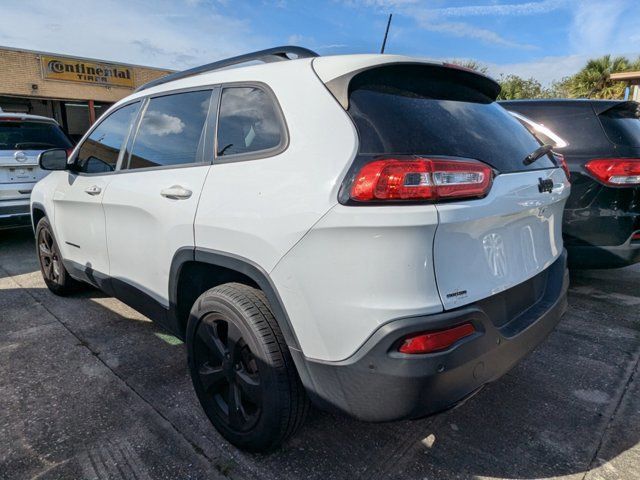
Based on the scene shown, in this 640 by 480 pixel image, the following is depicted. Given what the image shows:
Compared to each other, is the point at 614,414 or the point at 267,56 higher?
the point at 267,56

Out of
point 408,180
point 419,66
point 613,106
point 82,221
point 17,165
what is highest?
point 419,66

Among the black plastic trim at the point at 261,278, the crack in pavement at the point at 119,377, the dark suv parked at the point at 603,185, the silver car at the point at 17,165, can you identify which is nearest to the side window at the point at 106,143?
the crack in pavement at the point at 119,377

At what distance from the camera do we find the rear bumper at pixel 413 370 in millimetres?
1520

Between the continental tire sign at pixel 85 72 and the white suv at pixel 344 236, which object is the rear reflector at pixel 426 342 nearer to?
the white suv at pixel 344 236

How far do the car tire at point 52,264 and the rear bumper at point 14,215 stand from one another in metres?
1.80

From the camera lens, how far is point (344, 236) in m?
1.56

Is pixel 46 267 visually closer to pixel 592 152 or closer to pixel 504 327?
pixel 504 327

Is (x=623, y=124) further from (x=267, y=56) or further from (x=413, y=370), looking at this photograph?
(x=413, y=370)

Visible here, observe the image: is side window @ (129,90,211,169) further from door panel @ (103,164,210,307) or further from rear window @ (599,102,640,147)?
rear window @ (599,102,640,147)

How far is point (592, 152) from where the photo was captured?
3.66m

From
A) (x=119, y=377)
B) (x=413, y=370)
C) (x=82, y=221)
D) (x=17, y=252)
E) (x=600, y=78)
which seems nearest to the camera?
(x=413, y=370)

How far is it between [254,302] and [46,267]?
3.36 metres

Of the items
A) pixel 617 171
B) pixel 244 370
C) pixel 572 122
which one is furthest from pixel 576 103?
pixel 244 370

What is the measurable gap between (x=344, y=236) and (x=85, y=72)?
70.2 ft
